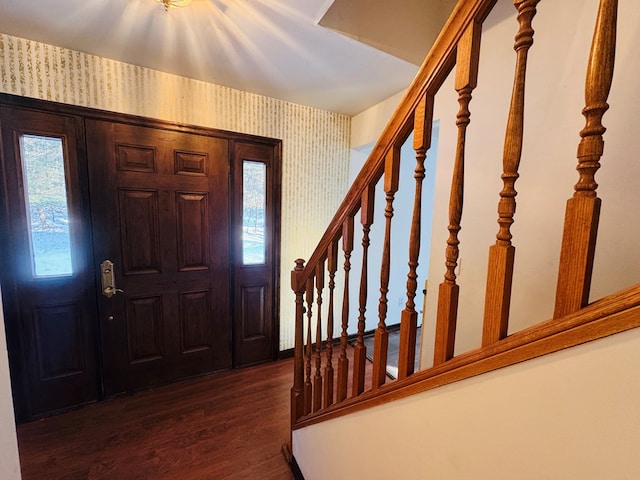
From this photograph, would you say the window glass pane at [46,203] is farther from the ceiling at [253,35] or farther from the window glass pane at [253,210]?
the window glass pane at [253,210]

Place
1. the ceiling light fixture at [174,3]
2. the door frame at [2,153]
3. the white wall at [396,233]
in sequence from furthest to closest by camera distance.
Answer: the white wall at [396,233] → the door frame at [2,153] → the ceiling light fixture at [174,3]

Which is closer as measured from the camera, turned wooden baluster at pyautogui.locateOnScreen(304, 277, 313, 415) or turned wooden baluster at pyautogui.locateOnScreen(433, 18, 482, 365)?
turned wooden baluster at pyautogui.locateOnScreen(433, 18, 482, 365)

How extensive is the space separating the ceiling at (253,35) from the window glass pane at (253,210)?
0.67 metres

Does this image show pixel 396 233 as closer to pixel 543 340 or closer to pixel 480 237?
pixel 480 237

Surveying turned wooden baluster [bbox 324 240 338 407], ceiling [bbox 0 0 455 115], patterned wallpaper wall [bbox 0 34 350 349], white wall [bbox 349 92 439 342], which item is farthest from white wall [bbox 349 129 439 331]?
turned wooden baluster [bbox 324 240 338 407]

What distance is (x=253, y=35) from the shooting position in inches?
60.7

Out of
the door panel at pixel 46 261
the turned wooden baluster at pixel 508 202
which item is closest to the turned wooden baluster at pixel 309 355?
the turned wooden baluster at pixel 508 202

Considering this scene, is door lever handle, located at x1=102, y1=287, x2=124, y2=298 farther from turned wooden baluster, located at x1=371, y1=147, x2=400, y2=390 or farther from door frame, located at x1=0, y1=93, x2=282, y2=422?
turned wooden baluster, located at x1=371, y1=147, x2=400, y2=390

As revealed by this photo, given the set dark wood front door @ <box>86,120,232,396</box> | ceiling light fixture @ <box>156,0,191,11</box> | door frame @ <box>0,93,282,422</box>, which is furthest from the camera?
dark wood front door @ <box>86,120,232,396</box>

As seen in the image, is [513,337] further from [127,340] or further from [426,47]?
[127,340]

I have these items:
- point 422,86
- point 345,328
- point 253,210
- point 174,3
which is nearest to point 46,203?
point 253,210

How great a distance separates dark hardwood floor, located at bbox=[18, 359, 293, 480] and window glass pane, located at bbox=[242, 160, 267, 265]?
1112 mm

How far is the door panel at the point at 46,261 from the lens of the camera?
1.68m

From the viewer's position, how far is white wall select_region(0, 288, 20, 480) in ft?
2.51
